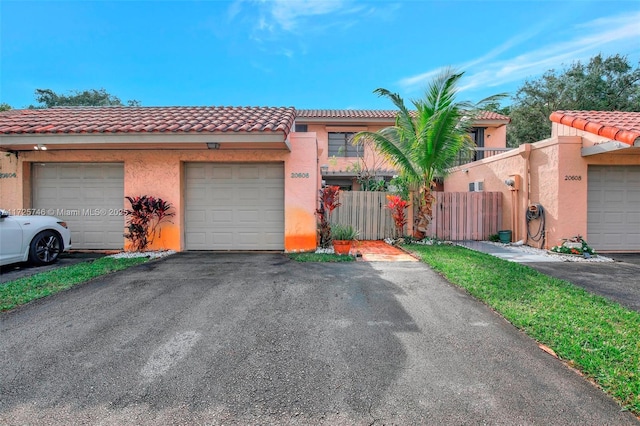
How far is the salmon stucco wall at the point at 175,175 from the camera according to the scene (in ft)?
28.9

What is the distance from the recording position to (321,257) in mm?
7859

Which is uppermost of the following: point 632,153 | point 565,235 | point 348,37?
point 348,37

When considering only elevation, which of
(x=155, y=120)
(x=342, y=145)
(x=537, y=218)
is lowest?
(x=537, y=218)

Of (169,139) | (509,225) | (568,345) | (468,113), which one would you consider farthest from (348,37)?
(568,345)

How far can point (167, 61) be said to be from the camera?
52.7 ft

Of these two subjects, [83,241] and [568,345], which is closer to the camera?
[568,345]

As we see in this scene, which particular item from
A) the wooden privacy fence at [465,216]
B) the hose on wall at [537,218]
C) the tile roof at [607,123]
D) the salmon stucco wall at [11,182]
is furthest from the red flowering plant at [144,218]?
the tile roof at [607,123]

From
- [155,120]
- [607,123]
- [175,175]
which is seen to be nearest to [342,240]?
[175,175]

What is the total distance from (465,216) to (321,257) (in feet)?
21.9

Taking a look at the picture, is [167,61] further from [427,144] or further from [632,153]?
[632,153]

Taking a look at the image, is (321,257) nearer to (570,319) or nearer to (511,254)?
(570,319)

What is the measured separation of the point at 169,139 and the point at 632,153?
12.7 m

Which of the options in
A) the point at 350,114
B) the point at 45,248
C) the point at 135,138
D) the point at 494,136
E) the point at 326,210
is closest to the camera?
the point at 45,248

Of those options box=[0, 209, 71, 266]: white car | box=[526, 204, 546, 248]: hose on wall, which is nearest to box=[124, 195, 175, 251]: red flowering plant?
box=[0, 209, 71, 266]: white car
